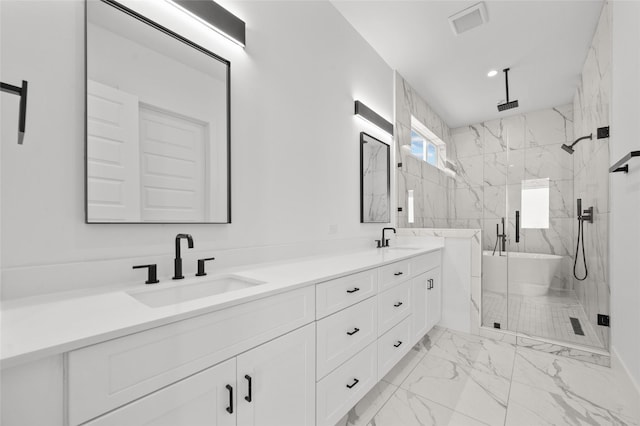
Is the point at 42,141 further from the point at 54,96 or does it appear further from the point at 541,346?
the point at 541,346

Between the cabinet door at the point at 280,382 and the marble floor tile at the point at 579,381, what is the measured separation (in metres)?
1.69

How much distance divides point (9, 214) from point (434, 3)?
295 centimetres

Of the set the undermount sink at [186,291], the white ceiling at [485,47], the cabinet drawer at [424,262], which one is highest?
the white ceiling at [485,47]

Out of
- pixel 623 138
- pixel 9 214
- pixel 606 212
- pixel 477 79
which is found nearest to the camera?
pixel 9 214

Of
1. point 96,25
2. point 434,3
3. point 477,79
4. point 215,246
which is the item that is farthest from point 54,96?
point 477,79

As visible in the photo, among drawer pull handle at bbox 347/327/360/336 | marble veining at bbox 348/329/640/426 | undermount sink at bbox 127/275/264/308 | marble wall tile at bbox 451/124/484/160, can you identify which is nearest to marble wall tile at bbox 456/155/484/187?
marble wall tile at bbox 451/124/484/160

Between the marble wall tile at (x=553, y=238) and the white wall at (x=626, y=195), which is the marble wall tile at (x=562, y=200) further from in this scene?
the white wall at (x=626, y=195)

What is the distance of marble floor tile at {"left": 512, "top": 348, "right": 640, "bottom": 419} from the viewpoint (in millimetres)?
1655

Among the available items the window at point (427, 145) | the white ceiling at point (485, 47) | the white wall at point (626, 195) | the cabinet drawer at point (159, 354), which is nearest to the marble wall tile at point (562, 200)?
the white wall at point (626, 195)

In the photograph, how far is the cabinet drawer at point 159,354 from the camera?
2.00ft

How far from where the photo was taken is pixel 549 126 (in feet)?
9.31

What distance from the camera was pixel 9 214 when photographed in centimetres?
88

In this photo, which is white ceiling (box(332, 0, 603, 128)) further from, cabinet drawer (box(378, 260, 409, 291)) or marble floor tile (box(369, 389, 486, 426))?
marble floor tile (box(369, 389, 486, 426))

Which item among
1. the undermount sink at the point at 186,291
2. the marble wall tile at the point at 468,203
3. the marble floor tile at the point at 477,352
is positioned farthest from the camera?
the marble wall tile at the point at 468,203
